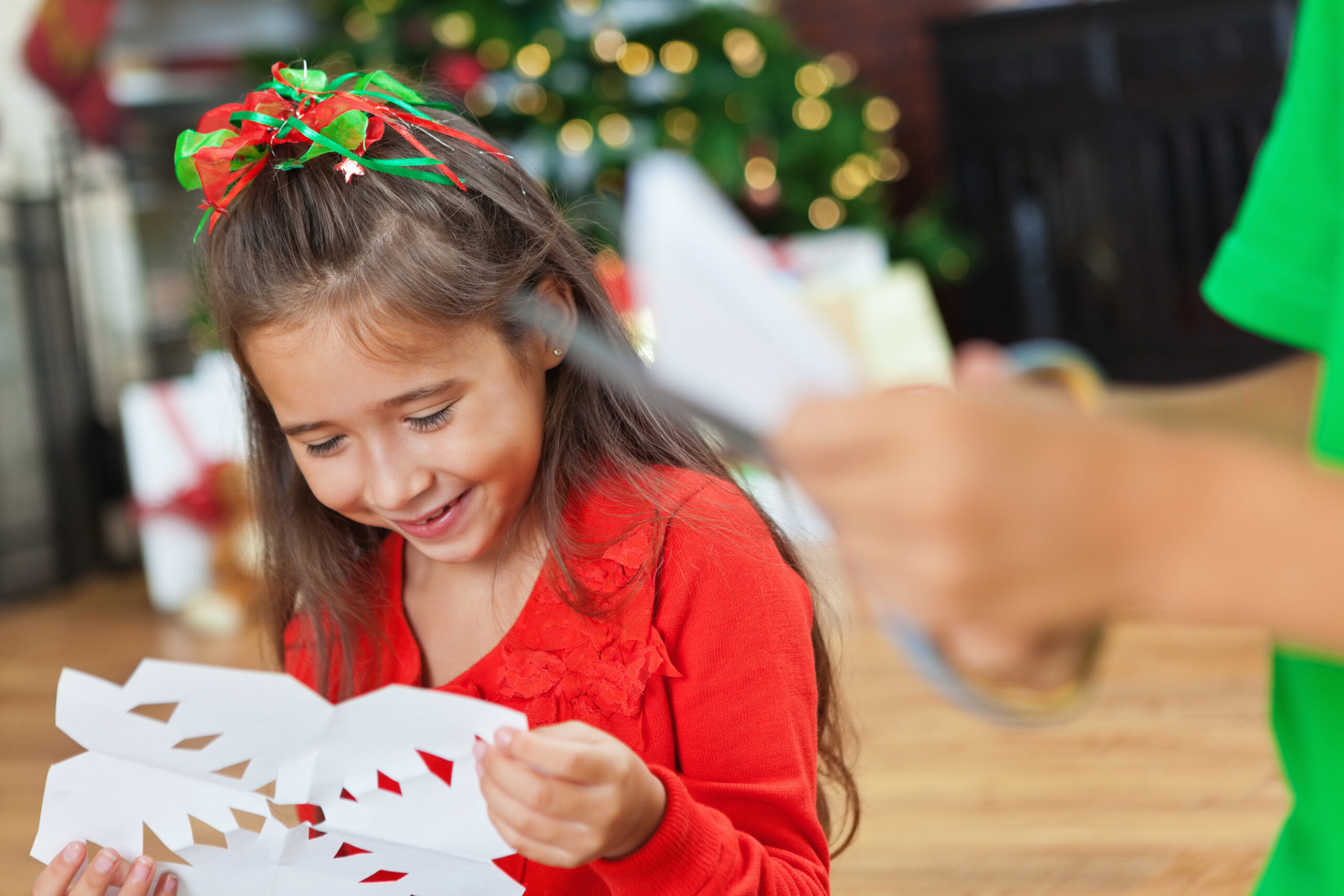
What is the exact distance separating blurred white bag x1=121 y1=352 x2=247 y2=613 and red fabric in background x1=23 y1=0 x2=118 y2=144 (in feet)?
3.00

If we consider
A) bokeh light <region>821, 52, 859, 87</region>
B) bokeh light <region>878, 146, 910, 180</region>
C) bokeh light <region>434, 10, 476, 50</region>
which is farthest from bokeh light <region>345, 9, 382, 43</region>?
bokeh light <region>878, 146, 910, 180</region>

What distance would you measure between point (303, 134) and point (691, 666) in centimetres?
42

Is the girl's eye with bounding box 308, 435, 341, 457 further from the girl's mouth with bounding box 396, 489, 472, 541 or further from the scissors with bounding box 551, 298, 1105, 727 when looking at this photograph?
the scissors with bounding box 551, 298, 1105, 727

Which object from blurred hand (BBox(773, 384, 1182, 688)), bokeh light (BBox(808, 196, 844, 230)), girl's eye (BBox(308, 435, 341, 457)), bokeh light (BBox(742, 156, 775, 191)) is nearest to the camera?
blurred hand (BBox(773, 384, 1182, 688))

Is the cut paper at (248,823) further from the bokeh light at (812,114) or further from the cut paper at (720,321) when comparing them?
the bokeh light at (812,114)

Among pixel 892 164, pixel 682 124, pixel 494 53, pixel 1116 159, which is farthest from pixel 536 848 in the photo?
pixel 892 164

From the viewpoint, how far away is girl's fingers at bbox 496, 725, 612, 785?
612 mm

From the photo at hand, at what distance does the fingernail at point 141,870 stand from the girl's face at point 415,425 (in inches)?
9.1

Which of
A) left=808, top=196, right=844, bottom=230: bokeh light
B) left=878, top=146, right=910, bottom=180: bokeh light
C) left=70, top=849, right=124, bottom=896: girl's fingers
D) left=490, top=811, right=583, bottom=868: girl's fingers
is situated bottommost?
left=808, top=196, right=844, bottom=230: bokeh light

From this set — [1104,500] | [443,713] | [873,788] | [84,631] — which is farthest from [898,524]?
[84,631]

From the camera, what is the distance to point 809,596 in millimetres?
890

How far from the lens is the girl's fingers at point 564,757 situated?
61 cm

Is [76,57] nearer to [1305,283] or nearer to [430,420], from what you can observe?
[430,420]

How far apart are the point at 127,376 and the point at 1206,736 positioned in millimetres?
3046
